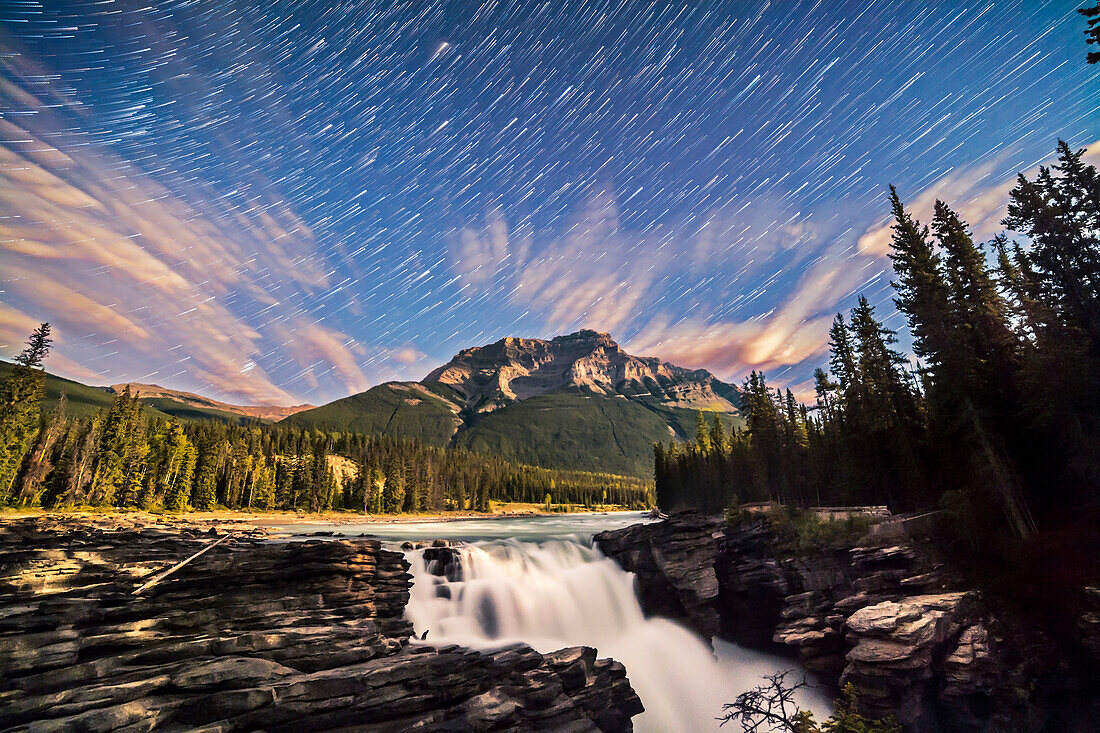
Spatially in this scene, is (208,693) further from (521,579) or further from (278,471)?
(278,471)

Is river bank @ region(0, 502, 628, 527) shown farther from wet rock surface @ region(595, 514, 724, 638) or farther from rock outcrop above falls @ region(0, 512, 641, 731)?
wet rock surface @ region(595, 514, 724, 638)

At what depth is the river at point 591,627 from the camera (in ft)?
74.5

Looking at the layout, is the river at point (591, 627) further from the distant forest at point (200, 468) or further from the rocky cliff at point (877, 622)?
the distant forest at point (200, 468)

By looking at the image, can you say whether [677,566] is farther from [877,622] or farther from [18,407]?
[18,407]

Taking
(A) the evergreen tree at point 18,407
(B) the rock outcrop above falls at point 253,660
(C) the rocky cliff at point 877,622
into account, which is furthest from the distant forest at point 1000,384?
(A) the evergreen tree at point 18,407

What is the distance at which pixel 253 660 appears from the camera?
14.4 metres

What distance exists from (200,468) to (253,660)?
9032 cm

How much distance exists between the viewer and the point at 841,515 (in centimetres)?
3331

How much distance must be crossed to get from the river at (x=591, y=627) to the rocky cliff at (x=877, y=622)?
82.4 inches

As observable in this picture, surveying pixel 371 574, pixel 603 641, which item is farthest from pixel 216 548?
pixel 603 641

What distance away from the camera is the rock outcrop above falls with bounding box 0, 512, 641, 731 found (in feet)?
41.0

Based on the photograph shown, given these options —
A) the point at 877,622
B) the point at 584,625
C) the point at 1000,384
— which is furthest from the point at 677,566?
the point at 1000,384

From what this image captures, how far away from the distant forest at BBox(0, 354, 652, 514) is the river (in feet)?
213

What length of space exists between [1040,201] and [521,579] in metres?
39.4
